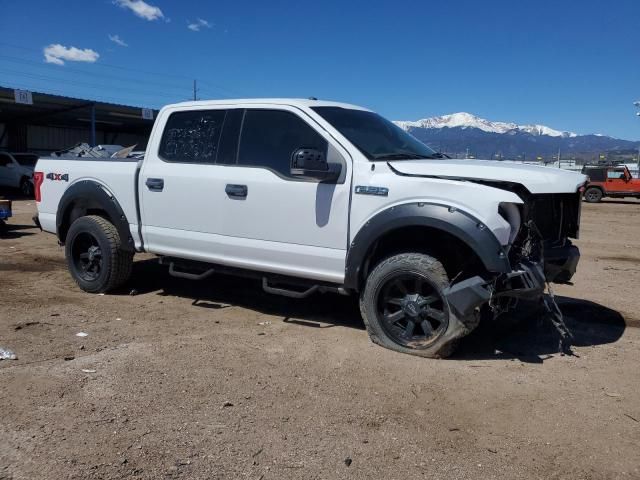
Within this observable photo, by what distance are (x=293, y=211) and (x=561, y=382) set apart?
244cm

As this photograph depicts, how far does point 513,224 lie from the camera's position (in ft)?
13.8

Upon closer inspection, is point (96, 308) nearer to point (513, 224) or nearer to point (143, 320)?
point (143, 320)

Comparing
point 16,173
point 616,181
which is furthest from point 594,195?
point 16,173

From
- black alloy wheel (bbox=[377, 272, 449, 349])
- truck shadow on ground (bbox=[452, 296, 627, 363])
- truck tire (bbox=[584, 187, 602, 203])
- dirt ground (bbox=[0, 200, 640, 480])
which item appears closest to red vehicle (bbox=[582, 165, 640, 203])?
truck tire (bbox=[584, 187, 602, 203])

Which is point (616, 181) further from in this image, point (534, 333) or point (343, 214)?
point (343, 214)

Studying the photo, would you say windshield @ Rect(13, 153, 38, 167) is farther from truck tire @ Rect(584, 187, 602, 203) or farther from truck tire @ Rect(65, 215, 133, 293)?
truck tire @ Rect(584, 187, 602, 203)

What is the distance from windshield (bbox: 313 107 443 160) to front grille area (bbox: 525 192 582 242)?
45.8 inches

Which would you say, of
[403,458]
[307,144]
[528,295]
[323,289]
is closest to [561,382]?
[528,295]

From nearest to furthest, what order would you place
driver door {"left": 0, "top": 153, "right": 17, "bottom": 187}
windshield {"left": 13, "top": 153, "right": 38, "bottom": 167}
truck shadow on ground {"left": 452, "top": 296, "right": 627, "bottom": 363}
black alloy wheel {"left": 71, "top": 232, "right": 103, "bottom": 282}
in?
truck shadow on ground {"left": 452, "top": 296, "right": 627, "bottom": 363} < black alloy wheel {"left": 71, "top": 232, "right": 103, "bottom": 282} < driver door {"left": 0, "top": 153, "right": 17, "bottom": 187} < windshield {"left": 13, "top": 153, "right": 38, "bottom": 167}

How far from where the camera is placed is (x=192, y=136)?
5637 mm

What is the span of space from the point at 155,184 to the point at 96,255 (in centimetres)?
125

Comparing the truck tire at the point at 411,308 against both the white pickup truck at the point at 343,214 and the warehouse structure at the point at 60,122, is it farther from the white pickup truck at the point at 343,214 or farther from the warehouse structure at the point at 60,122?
the warehouse structure at the point at 60,122

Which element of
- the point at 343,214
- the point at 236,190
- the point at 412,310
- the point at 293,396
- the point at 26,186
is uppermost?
the point at 236,190

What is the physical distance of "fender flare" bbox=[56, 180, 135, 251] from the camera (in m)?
6.02
